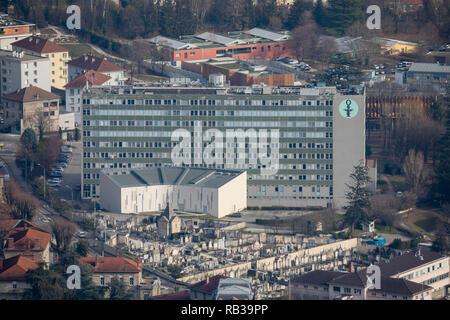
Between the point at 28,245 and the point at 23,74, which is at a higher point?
the point at 23,74

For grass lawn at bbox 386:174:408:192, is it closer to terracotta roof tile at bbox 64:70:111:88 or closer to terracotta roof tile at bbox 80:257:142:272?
terracotta roof tile at bbox 80:257:142:272

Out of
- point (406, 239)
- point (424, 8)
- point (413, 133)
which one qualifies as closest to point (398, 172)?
point (413, 133)

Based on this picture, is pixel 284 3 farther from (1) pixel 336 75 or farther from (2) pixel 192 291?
(2) pixel 192 291

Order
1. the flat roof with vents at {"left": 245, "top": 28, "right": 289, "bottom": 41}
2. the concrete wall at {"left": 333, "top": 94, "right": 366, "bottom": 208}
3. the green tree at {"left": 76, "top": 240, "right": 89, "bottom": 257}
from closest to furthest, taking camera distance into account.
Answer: the green tree at {"left": 76, "top": 240, "right": 89, "bottom": 257} < the concrete wall at {"left": 333, "top": 94, "right": 366, "bottom": 208} < the flat roof with vents at {"left": 245, "top": 28, "right": 289, "bottom": 41}

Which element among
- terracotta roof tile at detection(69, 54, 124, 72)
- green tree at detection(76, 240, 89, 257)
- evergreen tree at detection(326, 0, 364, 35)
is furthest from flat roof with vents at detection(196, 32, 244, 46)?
green tree at detection(76, 240, 89, 257)

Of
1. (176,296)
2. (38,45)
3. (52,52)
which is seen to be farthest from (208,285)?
(38,45)

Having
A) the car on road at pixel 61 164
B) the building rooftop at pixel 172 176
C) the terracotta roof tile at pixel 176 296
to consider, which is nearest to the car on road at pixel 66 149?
the car on road at pixel 61 164

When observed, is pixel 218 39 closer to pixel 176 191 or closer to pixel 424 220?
pixel 176 191
